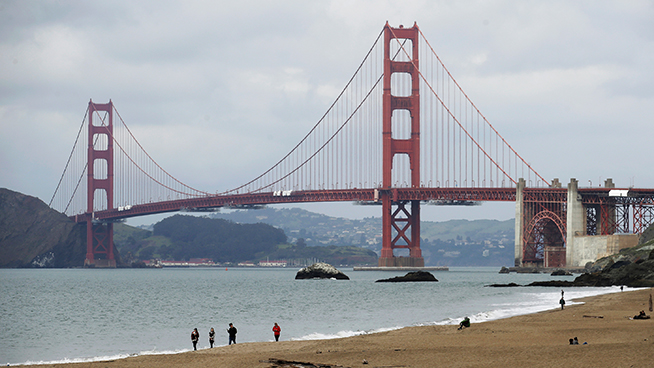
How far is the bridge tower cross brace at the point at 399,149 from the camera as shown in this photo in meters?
114

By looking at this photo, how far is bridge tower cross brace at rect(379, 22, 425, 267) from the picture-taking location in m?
114

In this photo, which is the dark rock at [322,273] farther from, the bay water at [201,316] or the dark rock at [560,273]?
the bay water at [201,316]

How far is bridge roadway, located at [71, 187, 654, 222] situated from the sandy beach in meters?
70.9

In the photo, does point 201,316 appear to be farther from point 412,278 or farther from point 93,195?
point 93,195

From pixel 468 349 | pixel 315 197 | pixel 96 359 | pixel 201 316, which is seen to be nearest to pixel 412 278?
pixel 315 197

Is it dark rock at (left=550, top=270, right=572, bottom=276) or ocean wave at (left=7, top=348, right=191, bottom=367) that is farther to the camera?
dark rock at (left=550, top=270, right=572, bottom=276)

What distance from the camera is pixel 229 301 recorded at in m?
58.2

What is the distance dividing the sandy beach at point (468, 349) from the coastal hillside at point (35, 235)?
497 ft

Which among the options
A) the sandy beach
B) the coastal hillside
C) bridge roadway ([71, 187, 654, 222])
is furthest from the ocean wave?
the coastal hillside

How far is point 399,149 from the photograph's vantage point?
114938mm

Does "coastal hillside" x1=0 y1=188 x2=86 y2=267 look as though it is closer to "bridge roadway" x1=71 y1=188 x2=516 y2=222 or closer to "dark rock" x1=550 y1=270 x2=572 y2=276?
"bridge roadway" x1=71 y1=188 x2=516 y2=222

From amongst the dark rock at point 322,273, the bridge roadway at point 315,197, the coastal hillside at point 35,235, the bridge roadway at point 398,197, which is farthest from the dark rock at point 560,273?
the coastal hillside at point 35,235

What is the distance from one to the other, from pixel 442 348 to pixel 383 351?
1.65 metres

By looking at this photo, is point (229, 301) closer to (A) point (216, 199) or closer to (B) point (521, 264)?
(B) point (521, 264)
